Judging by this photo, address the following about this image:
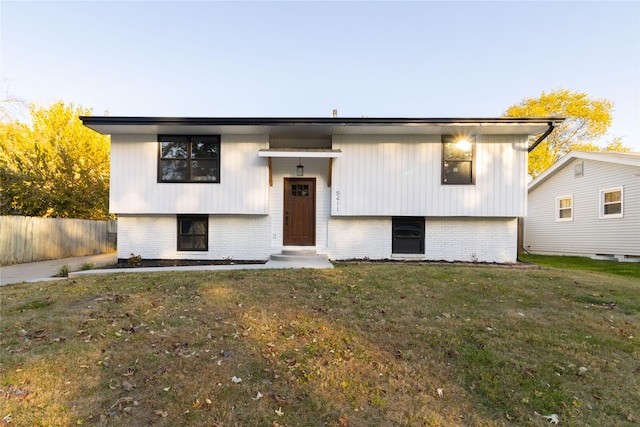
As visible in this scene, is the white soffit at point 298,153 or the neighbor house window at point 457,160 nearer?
the white soffit at point 298,153

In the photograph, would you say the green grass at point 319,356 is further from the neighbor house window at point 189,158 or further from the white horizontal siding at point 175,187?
the neighbor house window at point 189,158

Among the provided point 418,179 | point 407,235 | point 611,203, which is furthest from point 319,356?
point 611,203

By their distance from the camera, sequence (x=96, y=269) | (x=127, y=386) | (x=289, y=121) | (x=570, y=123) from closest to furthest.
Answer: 1. (x=127, y=386)
2. (x=96, y=269)
3. (x=289, y=121)
4. (x=570, y=123)

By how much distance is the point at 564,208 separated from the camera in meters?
14.3

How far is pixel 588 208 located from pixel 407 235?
956 cm

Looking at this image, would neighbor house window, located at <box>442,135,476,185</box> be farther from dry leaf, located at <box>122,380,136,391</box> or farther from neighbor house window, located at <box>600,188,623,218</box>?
dry leaf, located at <box>122,380,136,391</box>

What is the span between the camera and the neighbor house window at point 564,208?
14.0 metres

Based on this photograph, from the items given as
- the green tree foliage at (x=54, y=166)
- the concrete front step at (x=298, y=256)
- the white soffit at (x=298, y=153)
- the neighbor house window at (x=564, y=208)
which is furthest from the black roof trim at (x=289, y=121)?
the green tree foliage at (x=54, y=166)

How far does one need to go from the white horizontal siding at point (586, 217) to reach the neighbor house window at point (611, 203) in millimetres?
145

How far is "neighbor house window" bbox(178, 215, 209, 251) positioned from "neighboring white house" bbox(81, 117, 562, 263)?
32mm

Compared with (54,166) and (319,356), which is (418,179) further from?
(54,166)

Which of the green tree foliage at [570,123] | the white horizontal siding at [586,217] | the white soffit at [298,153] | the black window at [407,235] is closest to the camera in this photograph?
the white soffit at [298,153]

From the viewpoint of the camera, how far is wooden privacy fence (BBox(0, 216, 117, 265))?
32.3ft

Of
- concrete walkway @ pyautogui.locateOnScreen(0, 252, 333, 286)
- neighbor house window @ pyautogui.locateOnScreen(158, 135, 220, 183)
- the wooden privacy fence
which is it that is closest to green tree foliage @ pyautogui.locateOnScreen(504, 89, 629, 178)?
concrete walkway @ pyautogui.locateOnScreen(0, 252, 333, 286)
